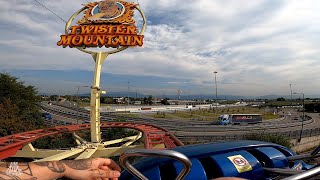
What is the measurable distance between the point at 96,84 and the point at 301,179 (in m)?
21.8

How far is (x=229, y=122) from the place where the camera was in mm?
66250

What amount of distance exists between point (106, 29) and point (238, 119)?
1943 inches

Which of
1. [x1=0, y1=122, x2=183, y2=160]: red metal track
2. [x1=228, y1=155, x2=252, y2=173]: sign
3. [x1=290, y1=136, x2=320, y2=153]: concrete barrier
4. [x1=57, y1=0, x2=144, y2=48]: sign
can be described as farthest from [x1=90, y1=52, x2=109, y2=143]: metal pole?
[x1=290, y1=136, x2=320, y2=153]: concrete barrier

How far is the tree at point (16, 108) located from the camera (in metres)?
38.8

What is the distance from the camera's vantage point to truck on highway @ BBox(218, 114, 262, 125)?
66062 mm

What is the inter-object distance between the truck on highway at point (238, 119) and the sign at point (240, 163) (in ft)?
207

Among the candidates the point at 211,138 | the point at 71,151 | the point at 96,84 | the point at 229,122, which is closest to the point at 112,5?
the point at 96,84

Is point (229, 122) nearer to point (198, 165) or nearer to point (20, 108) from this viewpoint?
point (20, 108)

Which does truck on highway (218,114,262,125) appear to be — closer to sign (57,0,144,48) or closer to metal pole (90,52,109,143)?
sign (57,0,144,48)

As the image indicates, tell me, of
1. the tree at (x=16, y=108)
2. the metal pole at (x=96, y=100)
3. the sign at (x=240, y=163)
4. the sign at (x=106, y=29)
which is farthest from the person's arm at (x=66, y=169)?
the tree at (x=16, y=108)

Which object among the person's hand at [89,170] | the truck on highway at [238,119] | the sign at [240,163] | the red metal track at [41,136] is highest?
the person's hand at [89,170]

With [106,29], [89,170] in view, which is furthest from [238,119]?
[89,170]

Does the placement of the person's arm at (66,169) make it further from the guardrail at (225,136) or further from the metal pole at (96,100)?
the guardrail at (225,136)

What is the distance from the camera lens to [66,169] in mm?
2555
